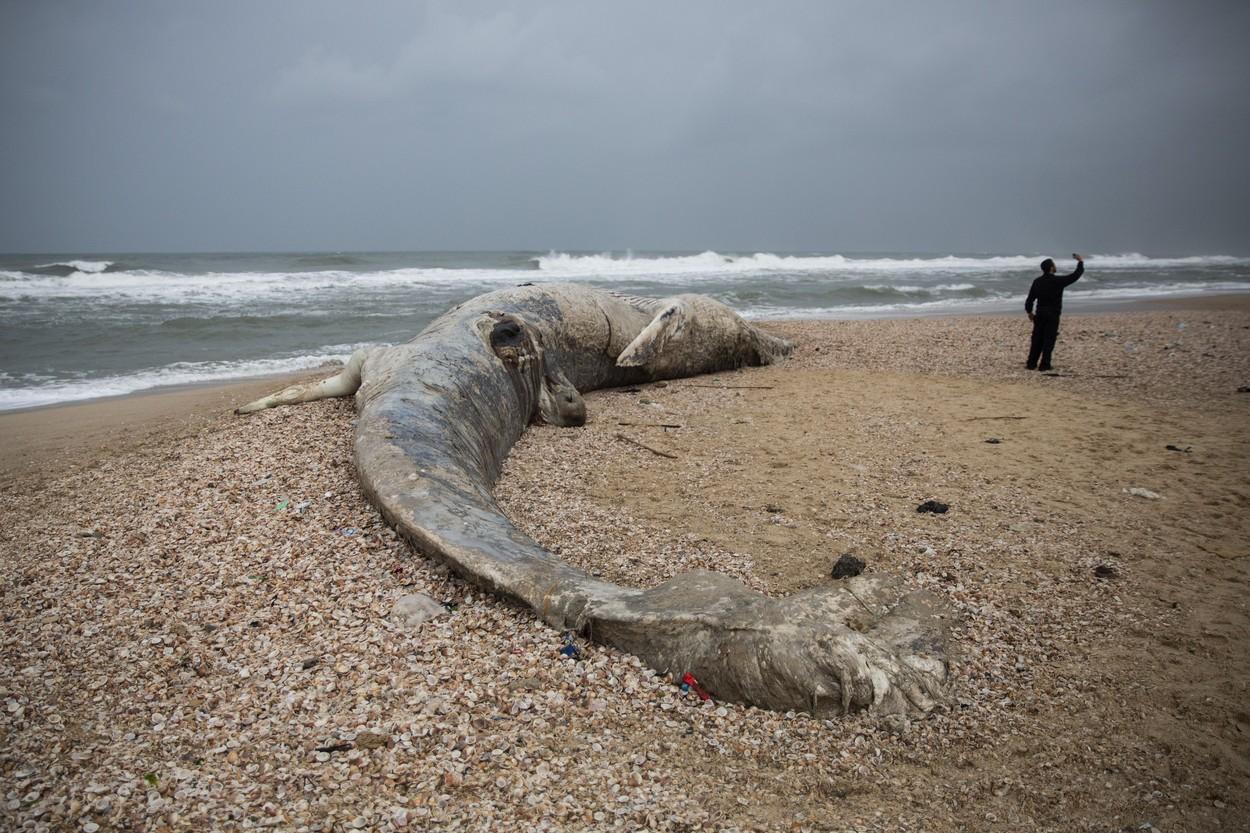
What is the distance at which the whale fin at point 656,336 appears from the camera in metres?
8.42

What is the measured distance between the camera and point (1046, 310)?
29.7 feet

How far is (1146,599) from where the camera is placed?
3.44m

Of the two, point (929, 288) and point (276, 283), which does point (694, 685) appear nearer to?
point (276, 283)

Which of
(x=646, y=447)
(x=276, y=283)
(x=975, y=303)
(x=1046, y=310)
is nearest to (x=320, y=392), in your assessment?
(x=646, y=447)

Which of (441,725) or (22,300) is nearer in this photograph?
(441,725)

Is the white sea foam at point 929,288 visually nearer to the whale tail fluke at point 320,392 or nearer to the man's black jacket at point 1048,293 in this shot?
the man's black jacket at point 1048,293

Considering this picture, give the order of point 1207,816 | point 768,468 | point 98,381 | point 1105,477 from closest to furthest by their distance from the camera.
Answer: point 1207,816 → point 1105,477 → point 768,468 → point 98,381

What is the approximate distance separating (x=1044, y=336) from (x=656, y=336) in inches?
199

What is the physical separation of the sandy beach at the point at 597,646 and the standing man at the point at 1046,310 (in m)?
3.48

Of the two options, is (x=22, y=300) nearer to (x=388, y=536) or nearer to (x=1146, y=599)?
(x=388, y=536)

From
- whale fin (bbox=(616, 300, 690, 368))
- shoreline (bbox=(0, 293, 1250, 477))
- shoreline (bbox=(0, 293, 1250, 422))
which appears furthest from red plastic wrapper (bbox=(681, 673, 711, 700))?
shoreline (bbox=(0, 293, 1250, 422))

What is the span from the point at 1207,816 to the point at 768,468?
3544 millimetres

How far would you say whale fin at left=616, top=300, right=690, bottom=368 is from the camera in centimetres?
842

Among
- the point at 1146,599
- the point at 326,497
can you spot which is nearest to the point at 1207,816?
the point at 1146,599
